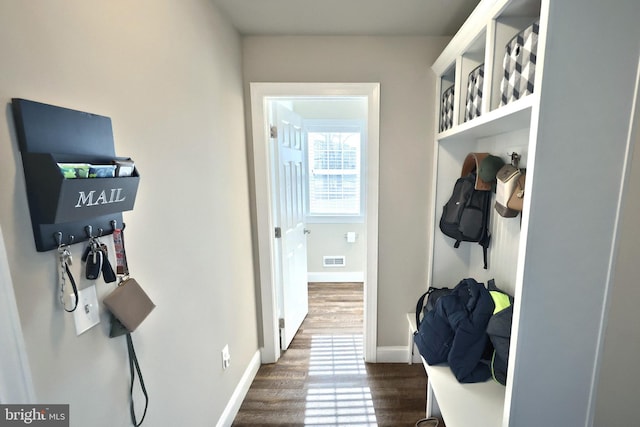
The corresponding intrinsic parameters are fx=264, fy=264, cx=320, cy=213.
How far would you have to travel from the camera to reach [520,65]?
0.90 meters

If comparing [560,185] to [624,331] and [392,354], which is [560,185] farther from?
[392,354]

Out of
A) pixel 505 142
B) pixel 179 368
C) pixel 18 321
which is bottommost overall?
pixel 179 368

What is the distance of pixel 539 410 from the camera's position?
887 millimetres

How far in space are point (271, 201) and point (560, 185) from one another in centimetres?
163

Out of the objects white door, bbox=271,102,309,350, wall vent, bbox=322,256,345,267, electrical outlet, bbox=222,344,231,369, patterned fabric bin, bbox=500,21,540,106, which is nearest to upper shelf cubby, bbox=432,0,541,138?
patterned fabric bin, bbox=500,21,540,106

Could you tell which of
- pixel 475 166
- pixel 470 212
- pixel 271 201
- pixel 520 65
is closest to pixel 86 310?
pixel 271 201

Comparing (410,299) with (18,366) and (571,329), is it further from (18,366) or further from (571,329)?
(18,366)

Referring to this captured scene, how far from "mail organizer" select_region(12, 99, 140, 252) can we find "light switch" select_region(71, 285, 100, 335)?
6.2 inches

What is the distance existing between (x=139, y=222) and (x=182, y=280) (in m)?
0.37

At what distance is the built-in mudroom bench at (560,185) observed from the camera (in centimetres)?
73

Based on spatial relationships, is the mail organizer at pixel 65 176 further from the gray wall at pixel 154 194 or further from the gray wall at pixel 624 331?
the gray wall at pixel 624 331

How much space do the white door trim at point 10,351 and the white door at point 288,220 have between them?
1550 millimetres

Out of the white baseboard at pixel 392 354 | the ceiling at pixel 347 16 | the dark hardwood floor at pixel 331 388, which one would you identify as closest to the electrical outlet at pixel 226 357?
the dark hardwood floor at pixel 331 388

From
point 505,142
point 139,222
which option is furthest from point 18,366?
point 505,142
